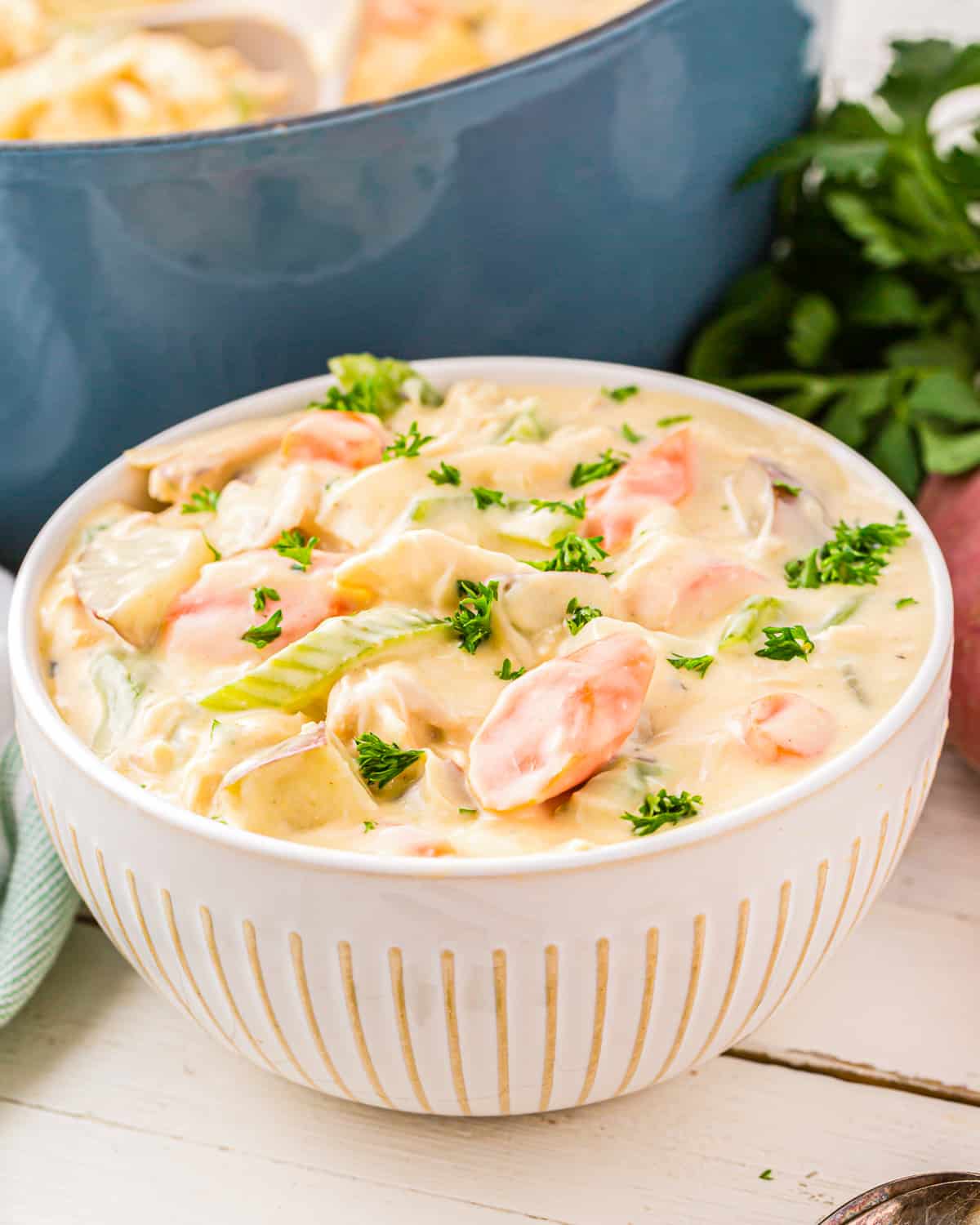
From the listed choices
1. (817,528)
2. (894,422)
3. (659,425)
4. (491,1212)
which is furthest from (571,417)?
(491,1212)

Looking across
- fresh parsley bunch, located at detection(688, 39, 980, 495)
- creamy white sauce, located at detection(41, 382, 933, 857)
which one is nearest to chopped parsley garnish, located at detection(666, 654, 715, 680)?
creamy white sauce, located at detection(41, 382, 933, 857)

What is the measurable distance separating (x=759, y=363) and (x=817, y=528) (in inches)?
27.8

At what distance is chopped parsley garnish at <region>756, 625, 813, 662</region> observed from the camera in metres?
1.21

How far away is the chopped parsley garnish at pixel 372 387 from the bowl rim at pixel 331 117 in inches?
9.9

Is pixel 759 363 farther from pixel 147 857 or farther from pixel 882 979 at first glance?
pixel 147 857

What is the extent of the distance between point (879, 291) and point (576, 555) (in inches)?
32.8

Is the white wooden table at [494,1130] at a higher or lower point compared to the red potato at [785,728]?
lower

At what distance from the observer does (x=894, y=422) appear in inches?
70.0

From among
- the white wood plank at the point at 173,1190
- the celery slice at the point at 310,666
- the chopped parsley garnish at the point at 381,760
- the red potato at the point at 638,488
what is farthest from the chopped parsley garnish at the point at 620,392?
the white wood plank at the point at 173,1190

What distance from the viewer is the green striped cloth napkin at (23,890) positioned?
138cm

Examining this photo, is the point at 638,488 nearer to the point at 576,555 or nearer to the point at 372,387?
the point at 576,555

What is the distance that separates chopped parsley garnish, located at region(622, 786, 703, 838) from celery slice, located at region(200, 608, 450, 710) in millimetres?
250

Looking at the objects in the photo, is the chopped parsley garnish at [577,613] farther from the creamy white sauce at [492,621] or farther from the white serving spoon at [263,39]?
the white serving spoon at [263,39]

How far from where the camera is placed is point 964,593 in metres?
1.61
